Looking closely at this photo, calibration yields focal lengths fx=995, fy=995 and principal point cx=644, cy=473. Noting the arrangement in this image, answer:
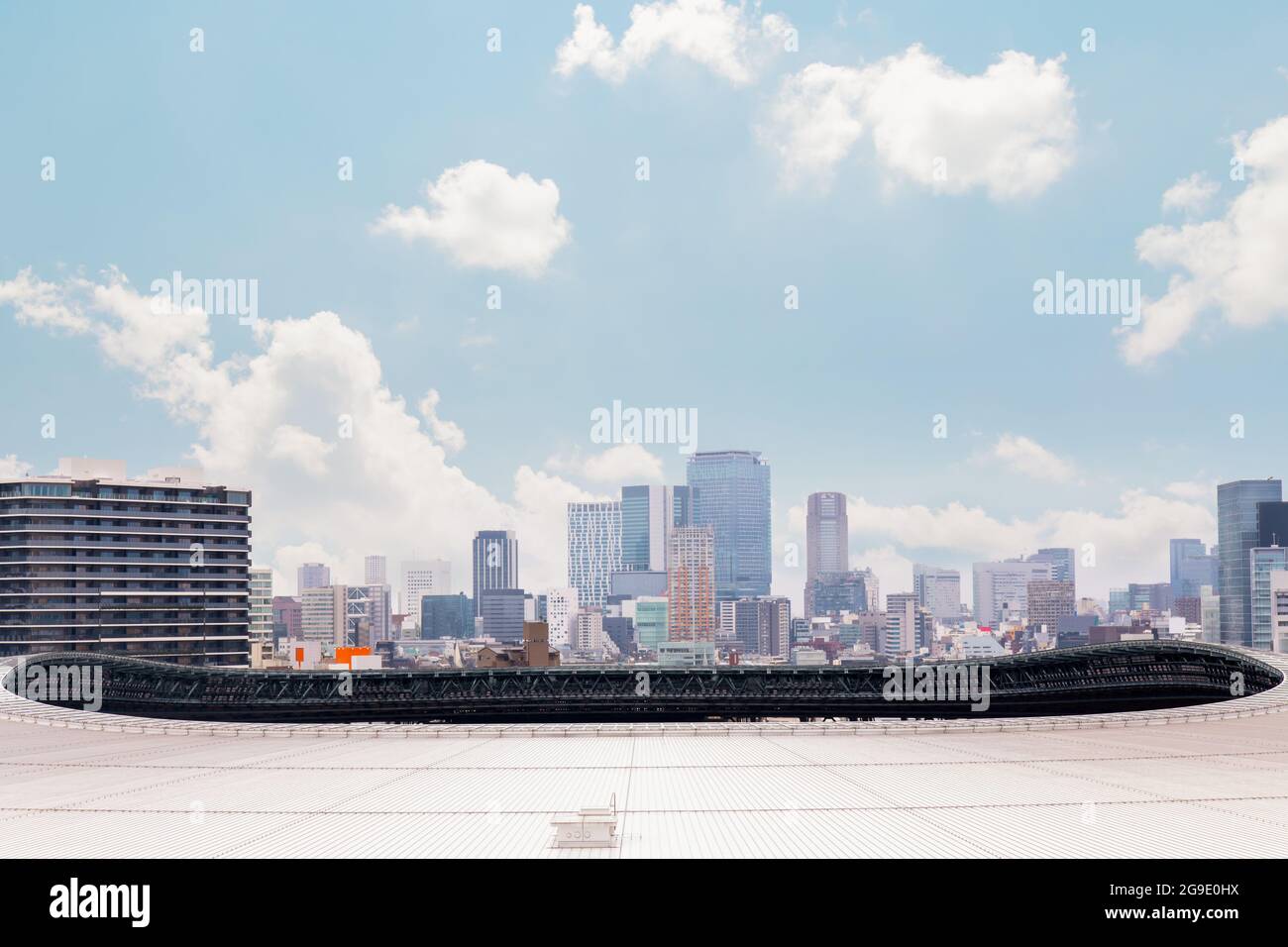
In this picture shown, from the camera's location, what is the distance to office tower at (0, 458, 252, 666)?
14638cm

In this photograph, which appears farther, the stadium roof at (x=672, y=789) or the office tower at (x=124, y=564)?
the office tower at (x=124, y=564)

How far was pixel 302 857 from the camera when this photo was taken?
20281 mm

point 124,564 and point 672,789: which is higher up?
point 124,564

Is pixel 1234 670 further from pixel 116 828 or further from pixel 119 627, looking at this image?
pixel 119 627

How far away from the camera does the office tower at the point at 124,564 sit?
146375 millimetres

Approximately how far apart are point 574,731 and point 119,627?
13203 centimetres

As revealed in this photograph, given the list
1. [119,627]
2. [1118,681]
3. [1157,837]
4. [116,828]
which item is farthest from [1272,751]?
[119,627]

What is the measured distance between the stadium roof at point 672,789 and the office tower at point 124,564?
117902mm

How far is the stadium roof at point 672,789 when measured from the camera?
71.1 feet

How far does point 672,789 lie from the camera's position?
29000mm

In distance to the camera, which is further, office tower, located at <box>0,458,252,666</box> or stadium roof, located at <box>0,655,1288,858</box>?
office tower, located at <box>0,458,252,666</box>

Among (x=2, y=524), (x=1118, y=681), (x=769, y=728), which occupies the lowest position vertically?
(x=1118, y=681)

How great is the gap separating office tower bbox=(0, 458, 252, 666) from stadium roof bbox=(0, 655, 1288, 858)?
117902 mm

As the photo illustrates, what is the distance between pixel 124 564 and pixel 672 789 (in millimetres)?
148741
